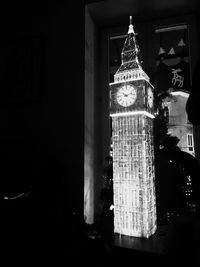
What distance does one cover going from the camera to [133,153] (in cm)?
161

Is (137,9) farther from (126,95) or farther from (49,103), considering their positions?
(49,103)

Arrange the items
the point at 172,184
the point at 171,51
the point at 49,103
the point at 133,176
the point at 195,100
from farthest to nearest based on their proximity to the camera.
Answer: the point at 171,51
the point at 49,103
the point at 172,184
the point at 133,176
the point at 195,100

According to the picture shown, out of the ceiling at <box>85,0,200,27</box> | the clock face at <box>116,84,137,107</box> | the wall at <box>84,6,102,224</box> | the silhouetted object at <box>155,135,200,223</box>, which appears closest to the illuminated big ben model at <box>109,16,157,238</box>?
the clock face at <box>116,84,137,107</box>

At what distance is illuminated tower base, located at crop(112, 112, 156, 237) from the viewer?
1.58 m

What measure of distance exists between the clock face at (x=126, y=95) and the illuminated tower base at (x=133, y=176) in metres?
0.11

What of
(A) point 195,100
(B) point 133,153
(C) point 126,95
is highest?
(C) point 126,95

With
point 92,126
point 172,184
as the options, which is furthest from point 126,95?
point 172,184

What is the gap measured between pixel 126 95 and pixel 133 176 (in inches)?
24.3

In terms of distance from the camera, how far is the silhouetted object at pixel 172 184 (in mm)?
1815

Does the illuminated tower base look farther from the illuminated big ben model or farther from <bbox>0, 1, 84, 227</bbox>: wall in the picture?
<bbox>0, 1, 84, 227</bbox>: wall

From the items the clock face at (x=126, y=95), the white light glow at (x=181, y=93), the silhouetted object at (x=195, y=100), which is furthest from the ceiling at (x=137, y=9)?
the silhouetted object at (x=195, y=100)

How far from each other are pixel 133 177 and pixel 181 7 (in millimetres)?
1926

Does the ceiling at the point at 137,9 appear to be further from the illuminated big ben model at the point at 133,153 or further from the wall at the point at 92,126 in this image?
the illuminated big ben model at the point at 133,153

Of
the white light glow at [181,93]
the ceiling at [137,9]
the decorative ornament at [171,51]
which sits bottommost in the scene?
the white light glow at [181,93]
